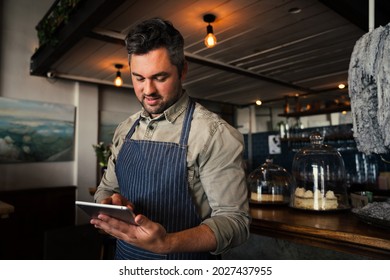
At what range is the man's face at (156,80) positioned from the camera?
96 centimetres

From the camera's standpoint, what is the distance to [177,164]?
960mm

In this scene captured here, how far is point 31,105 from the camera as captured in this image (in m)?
4.20

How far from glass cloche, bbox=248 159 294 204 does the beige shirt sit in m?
0.80

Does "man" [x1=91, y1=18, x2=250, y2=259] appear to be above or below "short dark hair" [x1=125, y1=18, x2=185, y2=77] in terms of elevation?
below

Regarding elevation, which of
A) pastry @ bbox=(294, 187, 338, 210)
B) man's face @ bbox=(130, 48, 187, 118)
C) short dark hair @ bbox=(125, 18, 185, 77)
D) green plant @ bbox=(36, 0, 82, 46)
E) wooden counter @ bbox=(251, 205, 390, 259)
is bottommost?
wooden counter @ bbox=(251, 205, 390, 259)

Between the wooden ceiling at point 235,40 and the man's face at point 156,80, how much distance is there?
1.55 metres

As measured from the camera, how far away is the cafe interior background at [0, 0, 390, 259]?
260 centimetres

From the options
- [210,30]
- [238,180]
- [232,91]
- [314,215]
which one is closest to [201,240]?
[238,180]

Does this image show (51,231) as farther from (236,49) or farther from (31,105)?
(236,49)

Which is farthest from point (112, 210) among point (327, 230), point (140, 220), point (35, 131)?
point (35, 131)

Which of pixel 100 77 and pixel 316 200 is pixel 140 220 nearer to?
pixel 316 200

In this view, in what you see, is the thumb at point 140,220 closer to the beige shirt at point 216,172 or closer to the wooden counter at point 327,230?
the beige shirt at point 216,172

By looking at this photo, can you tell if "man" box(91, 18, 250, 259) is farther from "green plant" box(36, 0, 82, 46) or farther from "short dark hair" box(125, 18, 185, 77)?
"green plant" box(36, 0, 82, 46)

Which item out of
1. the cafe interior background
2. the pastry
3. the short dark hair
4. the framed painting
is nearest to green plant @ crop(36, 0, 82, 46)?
the cafe interior background
